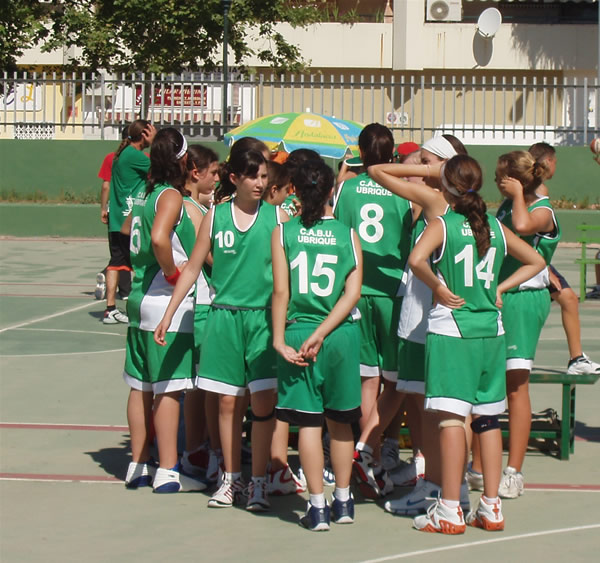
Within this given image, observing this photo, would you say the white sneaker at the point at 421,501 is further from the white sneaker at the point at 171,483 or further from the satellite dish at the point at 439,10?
the satellite dish at the point at 439,10

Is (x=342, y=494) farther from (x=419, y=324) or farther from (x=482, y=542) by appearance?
(x=419, y=324)

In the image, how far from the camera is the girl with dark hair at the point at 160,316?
6148 millimetres

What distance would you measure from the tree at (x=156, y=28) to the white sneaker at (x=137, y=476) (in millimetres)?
24017

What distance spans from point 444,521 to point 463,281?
1.17 m

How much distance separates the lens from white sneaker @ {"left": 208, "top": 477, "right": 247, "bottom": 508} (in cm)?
591

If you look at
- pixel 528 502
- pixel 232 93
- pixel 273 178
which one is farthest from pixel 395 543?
pixel 232 93

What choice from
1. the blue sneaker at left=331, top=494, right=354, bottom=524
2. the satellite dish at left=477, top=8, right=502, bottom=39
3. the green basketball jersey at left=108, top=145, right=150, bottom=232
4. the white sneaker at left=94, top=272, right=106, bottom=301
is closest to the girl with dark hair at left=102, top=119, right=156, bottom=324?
the green basketball jersey at left=108, top=145, right=150, bottom=232

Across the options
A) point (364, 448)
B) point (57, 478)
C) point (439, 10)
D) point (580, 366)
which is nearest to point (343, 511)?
point (364, 448)

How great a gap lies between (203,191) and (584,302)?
846 cm

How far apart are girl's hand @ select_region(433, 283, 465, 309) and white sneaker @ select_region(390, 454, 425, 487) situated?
4.41 feet

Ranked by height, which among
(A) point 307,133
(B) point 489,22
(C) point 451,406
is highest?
(B) point 489,22

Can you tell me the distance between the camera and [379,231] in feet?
21.0

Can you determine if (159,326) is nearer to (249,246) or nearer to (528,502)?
(249,246)

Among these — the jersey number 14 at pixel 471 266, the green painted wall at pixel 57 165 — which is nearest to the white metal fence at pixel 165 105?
the green painted wall at pixel 57 165
